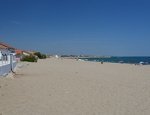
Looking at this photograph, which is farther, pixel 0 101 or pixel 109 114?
pixel 0 101

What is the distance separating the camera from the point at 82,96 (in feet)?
38.3

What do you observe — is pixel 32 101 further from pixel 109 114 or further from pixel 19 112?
pixel 109 114

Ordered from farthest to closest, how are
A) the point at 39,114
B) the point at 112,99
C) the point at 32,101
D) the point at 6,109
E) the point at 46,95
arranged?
the point at 46,95
the point at 112,99
the point at 32,101
the point at 6,109
the point at 39,114

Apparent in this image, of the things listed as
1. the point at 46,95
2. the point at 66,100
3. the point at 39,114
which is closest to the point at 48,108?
the point at 39,114

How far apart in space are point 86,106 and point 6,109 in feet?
8.65

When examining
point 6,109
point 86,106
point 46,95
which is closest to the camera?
point 6,109

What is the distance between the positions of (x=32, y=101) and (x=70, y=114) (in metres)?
2.39

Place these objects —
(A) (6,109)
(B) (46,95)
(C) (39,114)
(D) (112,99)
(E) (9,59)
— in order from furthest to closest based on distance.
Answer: (E) (9,59), (B) (46,95), (D) (112,99), (A) (6,109), (C) (39,114)

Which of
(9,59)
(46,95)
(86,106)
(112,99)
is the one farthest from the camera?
(9,59)

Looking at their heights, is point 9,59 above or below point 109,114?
above

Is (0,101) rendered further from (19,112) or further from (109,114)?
(109,114)

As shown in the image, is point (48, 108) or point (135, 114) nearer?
point (135, 114)

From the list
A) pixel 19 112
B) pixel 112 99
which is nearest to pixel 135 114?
pixel 112 99

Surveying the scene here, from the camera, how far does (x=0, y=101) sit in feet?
32.5
